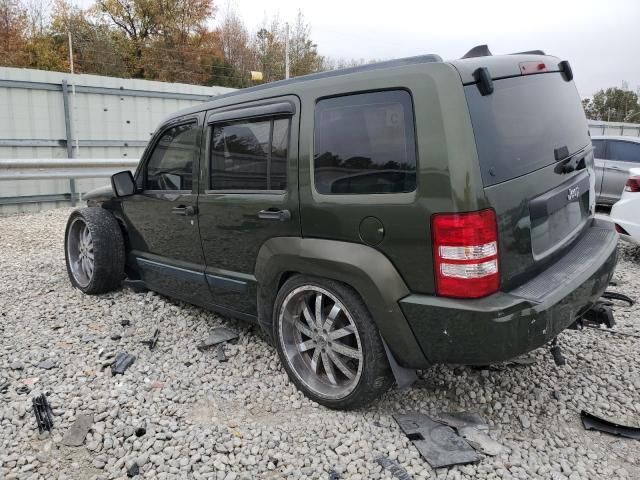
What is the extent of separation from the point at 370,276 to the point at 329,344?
1.87ft

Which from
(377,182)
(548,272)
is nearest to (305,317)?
(377,182)

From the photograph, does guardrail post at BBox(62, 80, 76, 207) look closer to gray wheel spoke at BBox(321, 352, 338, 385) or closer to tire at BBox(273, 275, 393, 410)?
tire at BBox(273, 275, 393, 410)

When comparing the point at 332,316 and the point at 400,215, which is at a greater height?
the point at 400,215

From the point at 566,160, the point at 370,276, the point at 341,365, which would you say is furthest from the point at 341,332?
the point at 566,160

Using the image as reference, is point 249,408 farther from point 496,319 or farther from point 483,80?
point 483,80

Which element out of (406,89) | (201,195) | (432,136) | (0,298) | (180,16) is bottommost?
(0,298)

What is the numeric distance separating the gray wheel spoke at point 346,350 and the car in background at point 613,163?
330 inches

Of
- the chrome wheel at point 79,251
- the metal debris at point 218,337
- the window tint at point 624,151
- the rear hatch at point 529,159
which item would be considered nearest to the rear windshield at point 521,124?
the rear hatch at point 529,159

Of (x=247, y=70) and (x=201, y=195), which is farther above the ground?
(x=247, y=70)

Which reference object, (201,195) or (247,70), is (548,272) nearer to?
(201,195)

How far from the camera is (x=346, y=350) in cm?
279

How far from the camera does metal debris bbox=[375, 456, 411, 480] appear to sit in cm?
236

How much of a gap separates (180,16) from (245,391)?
30.1m

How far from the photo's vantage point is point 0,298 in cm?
465
